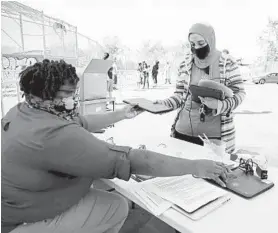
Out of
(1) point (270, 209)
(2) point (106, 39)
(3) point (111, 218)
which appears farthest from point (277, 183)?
(2) point (106, 39)

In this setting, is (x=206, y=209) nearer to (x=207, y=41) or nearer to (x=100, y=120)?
(x=100, y=120)

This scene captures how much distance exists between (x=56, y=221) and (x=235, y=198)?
26.5 inches

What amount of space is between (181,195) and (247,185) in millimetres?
312

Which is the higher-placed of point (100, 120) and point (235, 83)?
point (235, 83)

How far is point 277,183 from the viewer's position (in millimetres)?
1133

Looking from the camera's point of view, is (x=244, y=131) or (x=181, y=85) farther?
(x=244, y=131)

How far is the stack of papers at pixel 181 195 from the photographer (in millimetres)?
905

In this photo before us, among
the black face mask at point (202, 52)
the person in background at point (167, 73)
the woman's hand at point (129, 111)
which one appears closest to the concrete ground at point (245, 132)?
the woman's hand at point (129, 111)

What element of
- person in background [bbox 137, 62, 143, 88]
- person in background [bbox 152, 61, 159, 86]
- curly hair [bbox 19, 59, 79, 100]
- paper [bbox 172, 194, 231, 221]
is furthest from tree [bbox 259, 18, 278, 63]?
curly hair [bbox 19, 59, 79, 100]

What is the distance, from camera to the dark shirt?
0.85 metres

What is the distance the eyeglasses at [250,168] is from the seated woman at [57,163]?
223 mm

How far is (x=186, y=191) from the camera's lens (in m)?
1.00

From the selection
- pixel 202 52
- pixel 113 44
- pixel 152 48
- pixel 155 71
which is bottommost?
pixel 155 71

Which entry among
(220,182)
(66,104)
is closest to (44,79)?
(66,104)
